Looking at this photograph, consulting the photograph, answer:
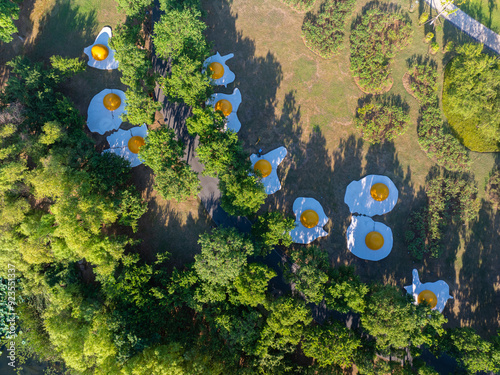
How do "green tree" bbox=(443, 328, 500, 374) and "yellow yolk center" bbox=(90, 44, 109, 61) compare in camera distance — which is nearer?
"green tree" bbox=(443, 328, 500, 374)

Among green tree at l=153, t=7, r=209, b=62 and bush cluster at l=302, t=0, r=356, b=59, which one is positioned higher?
bush cluster at l=302, t=0, r=356, b=59

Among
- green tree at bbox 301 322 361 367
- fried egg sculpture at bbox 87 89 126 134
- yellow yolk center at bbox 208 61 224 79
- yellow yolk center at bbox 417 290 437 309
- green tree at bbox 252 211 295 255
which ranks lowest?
green tree at bbox 301 322 361 367

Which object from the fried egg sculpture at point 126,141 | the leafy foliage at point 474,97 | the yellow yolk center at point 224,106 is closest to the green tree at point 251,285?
the yellow yolk center at point 224,106

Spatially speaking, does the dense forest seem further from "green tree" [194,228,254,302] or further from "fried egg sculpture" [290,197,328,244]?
"fried egg sculpture" [290,197,328,244]

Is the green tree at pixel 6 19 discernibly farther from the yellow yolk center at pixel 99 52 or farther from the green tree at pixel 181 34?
the green tree at pixel 181 34

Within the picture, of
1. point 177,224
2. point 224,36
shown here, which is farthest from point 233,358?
point 224,36

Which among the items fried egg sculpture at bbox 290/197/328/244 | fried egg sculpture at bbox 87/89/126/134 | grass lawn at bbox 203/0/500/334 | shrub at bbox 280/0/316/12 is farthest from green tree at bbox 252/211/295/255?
shrub at bbox 280/0/316/12

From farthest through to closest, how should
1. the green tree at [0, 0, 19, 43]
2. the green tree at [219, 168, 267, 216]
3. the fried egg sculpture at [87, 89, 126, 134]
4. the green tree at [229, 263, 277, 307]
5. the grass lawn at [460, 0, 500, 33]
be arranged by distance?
the grass lawn at [460, 0, 500, 33], the fried egg sculpture at [87, 89, 126, 134], the green tree at [0, 0, 19, 43], the green tree at [219, 168, 267, 216], the green tree at [229, 263, 277, 307]
